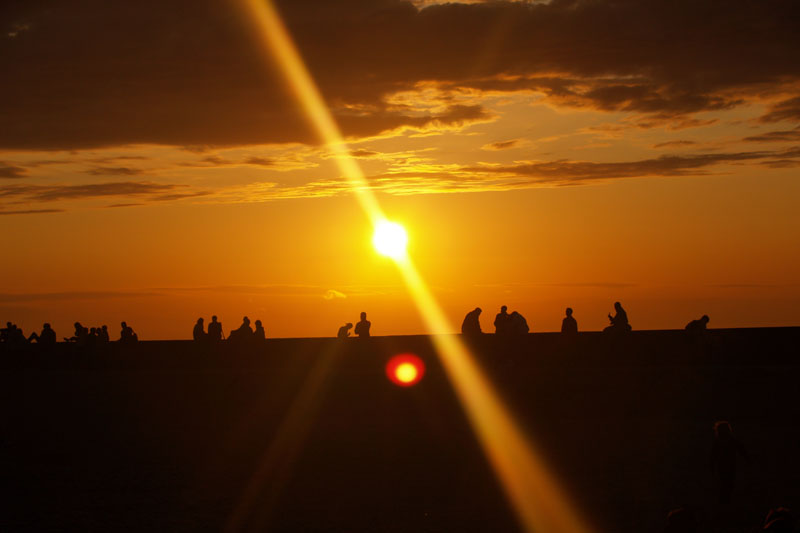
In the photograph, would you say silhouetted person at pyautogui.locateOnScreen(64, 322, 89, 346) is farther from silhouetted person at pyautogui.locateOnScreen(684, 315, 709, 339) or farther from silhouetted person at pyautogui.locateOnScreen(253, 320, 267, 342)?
silhouetted person at pyautogui.locateOnScreen(684, 315, 709, 339)

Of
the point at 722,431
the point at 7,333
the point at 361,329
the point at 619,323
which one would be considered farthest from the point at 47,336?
the point at 722,431

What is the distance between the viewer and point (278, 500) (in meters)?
17.7

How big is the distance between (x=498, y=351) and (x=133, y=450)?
29.8ft

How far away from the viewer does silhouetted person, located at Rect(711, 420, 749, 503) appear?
614 inches

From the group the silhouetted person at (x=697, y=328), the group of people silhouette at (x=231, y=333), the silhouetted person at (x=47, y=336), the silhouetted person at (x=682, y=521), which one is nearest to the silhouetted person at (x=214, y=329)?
the group of people silhouette at (x=231, y=333)

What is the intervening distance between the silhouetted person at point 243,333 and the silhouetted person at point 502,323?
26.6 feet

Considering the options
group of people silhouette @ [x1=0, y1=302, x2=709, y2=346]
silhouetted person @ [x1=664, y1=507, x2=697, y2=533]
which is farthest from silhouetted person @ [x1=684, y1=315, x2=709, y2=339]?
silhouetted person @ [x1=664, y1=507, x2=697, y2=533]

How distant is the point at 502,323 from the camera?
2747 centimetres

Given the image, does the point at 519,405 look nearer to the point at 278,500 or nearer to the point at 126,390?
the point at 278,500

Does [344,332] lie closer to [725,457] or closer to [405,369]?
[405,369]

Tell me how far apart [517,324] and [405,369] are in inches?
122

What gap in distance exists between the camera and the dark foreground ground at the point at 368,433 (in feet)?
54.8

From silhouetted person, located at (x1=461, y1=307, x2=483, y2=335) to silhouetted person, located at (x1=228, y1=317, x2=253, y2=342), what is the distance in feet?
23.5

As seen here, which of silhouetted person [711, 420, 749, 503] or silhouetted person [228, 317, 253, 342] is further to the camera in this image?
silhouetted person [228, 317, 253, 342]
